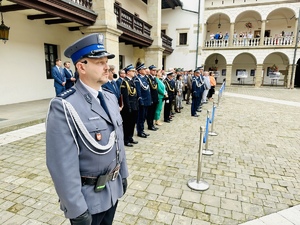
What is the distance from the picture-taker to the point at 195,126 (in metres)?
7.32

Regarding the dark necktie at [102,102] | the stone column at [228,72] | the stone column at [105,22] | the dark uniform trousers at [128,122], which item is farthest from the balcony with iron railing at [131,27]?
the stone column at [228,72]

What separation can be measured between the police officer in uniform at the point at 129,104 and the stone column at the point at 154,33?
38.4ft

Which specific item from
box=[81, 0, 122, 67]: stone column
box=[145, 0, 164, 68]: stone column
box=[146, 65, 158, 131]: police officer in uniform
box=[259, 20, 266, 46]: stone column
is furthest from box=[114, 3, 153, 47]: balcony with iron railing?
box=[259, 20, 266, 46]: stone column

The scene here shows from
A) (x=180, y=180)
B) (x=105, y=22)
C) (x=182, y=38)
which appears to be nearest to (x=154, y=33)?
(x=105, y=22)

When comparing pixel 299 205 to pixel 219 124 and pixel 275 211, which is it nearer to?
pixel 275 211

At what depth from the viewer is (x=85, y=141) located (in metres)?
1.38

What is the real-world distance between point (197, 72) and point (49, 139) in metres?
8.86

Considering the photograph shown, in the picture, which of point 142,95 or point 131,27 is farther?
point 131,27

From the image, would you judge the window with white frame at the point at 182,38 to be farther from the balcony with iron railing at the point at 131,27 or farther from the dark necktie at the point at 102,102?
the dark necktie at the point at 102,102

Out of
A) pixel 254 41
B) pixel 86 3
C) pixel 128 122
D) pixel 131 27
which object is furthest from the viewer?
pixel 254 41

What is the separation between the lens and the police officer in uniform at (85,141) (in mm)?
1308

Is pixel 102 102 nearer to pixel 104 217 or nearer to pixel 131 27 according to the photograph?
pixel 104 217

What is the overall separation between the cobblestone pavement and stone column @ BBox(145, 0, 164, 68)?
1150 centimetres

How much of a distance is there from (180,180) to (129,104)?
2.23 m
